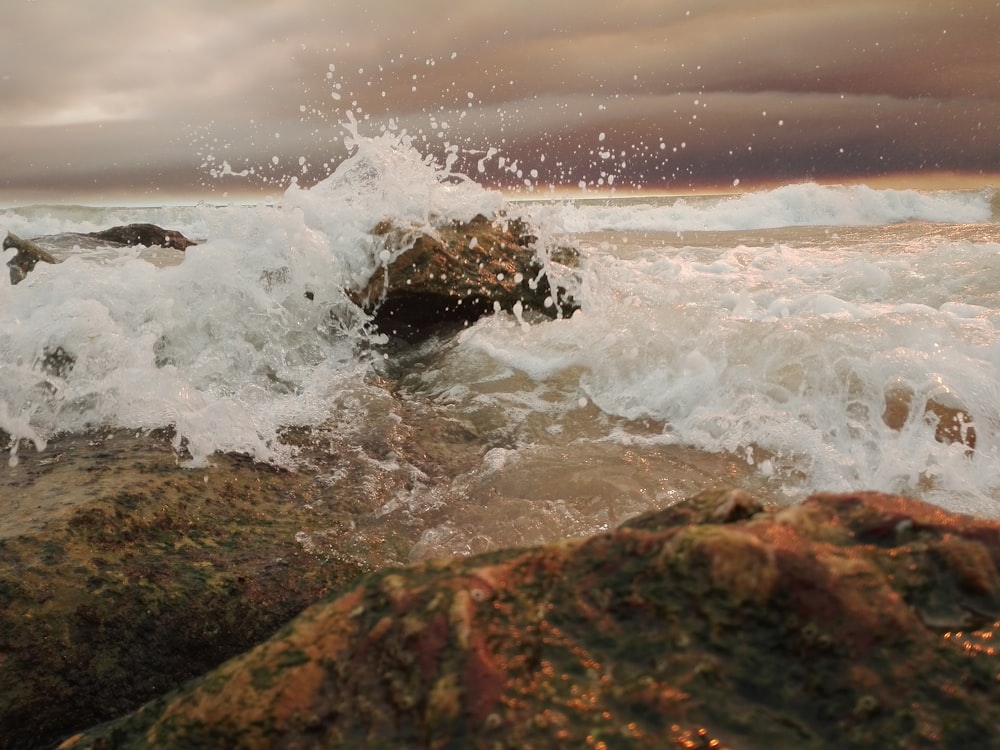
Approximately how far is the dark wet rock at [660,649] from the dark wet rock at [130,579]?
745 mm

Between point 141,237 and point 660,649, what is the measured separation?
1864 cm

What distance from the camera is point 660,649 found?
1.06m

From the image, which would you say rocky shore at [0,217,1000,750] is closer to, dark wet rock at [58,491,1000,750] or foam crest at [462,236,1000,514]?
dark wet rock at [58,491,1000,750]

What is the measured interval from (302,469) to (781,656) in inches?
98.0

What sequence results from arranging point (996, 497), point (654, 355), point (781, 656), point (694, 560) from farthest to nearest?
point (654, 355) < point (996, 497) < point (694, 560) < point (781, 656)

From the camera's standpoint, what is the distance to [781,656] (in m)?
1.03

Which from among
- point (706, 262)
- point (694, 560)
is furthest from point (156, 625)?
point (706, 262)

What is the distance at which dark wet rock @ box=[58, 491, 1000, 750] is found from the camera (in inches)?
37.5

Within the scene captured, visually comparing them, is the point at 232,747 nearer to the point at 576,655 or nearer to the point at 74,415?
the point at 576,655

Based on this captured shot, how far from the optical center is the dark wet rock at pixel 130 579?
184 cm

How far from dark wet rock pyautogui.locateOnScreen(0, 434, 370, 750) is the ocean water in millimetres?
316

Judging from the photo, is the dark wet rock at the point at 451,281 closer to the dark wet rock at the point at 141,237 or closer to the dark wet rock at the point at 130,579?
the dark wet rock at the point at 130,579

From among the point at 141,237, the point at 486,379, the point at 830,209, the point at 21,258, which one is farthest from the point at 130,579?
the point at 830,209

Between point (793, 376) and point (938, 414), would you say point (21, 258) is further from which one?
point (938, 414)
